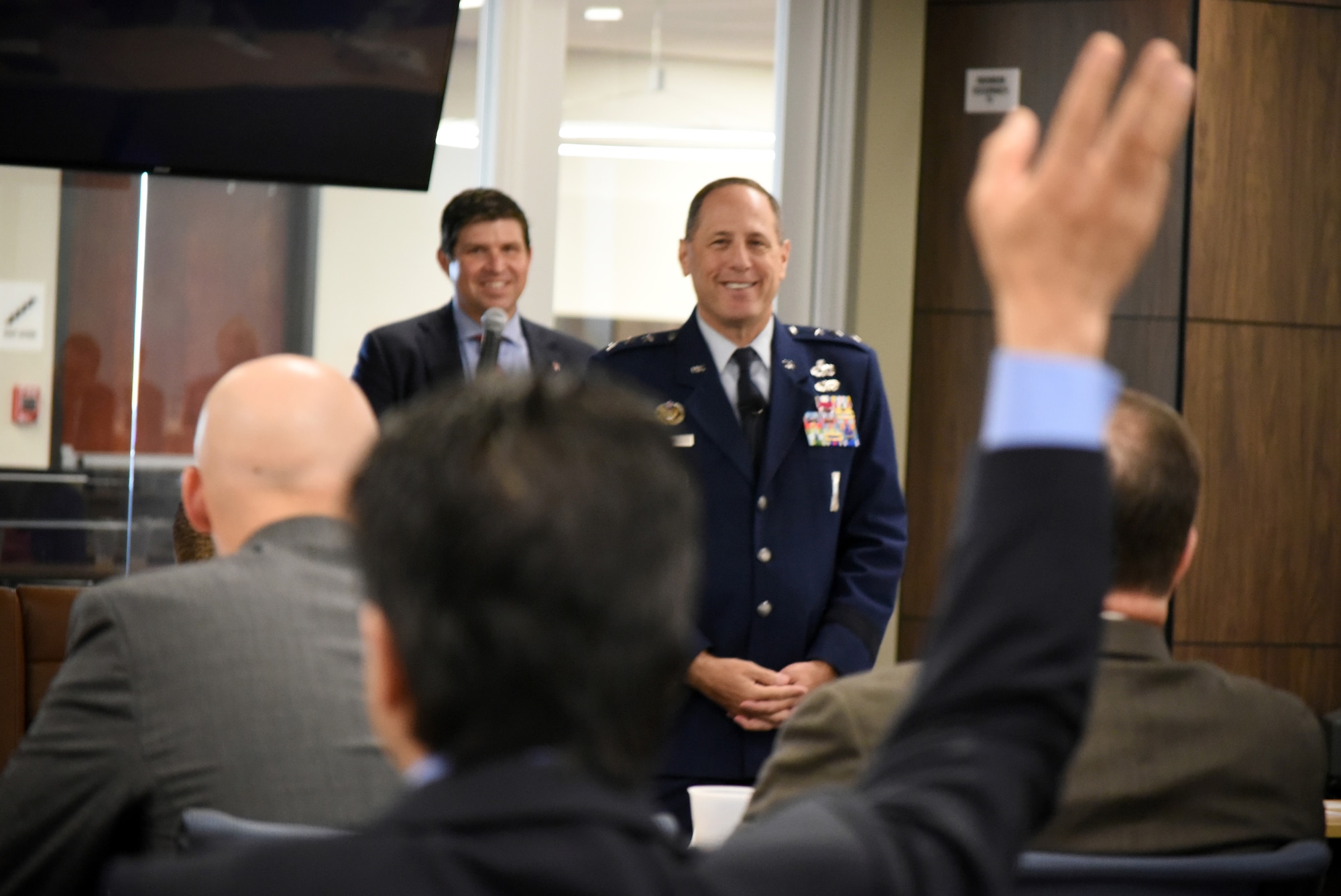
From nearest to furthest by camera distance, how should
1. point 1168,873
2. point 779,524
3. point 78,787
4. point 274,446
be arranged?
point 1168,873
point 78,787
point 274,446
point 779,524

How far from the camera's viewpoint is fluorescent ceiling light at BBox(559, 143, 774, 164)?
462cm

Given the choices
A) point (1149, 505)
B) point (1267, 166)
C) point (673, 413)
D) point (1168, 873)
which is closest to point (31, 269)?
point (673, 413)

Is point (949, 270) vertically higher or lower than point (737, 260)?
higher

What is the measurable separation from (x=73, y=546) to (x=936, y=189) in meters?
2.61

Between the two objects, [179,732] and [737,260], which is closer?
[179,732]

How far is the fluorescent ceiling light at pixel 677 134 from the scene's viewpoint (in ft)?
15.2

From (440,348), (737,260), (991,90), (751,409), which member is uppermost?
(991,90)

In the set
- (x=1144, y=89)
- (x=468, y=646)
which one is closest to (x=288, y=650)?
(x=468, y=646)

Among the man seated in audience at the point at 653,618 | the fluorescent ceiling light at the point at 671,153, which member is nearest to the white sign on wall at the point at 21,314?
the fluorescent ceiling light at the point at 671,153

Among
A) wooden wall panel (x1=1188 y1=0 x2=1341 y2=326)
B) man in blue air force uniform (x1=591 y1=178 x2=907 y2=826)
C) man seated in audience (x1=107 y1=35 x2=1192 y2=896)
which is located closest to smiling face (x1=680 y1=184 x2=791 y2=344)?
man in blue air force uniform (x1=591 y1=178 x2=907 y2=826)

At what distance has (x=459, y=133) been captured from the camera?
4520 millimetres

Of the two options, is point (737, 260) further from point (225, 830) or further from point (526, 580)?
point (526, 580)

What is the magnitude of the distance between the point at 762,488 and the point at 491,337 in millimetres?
641

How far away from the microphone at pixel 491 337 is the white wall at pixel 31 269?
1.71m
